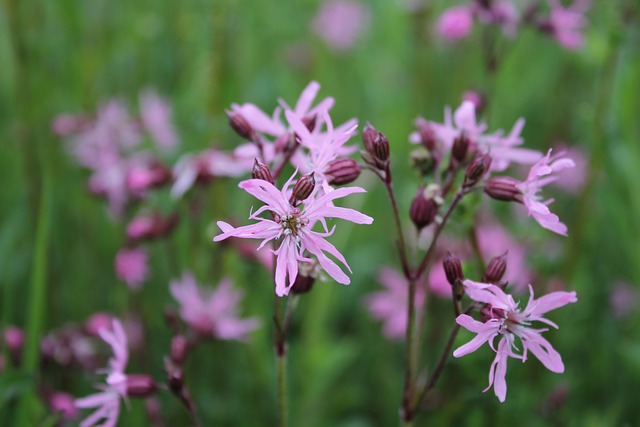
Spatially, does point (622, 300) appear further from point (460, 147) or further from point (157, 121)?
point (157, 121)

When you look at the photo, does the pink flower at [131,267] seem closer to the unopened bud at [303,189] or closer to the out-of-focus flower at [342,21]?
the unopened bud at [303,189]

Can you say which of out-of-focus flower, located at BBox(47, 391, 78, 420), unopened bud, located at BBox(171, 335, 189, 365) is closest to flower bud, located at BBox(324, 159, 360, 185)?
unopened bud, located at BBox(171, 335, 189, 365)

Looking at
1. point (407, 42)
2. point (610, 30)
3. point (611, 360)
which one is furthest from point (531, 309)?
point (407, 42)

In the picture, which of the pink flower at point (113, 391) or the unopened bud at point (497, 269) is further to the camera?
the pink flower at point (113, 391)

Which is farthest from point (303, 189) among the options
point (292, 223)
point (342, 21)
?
point (342, 21)

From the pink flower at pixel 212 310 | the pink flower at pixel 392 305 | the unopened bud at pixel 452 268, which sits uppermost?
the unopened bud at pixel 452 268

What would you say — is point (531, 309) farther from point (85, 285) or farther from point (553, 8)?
point (85, 285)

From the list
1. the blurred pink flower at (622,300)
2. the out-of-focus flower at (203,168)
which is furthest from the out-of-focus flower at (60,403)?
the blurred pink flower at (622,300)
